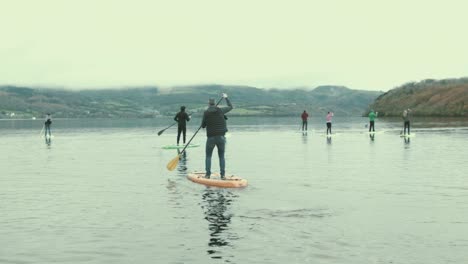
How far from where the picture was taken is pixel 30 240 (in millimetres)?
12492

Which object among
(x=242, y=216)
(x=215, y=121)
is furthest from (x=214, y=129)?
(x=242, y=216)

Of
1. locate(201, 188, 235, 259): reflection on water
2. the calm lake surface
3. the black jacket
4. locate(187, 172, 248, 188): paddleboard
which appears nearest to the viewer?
the calm lake surface

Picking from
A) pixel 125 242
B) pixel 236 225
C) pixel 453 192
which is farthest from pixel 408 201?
pixel 125 242

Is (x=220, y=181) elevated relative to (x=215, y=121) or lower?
lower

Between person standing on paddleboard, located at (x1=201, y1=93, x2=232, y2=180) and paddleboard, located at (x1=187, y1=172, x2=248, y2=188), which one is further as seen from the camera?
person standing on paddleboard, located at (x1=201, y1=93, x2=232, y2=180)

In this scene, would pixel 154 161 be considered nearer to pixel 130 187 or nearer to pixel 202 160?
pixel 202 160

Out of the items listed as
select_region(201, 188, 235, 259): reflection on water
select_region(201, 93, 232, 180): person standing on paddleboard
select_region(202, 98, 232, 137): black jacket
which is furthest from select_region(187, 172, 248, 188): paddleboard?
select_region(202, 98, 232, 137): black jacket

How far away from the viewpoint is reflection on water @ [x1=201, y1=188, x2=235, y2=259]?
38.9ft

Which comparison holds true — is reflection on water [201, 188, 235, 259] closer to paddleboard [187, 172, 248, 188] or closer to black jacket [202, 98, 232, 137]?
paddleboard [187, 172, 248, 188]

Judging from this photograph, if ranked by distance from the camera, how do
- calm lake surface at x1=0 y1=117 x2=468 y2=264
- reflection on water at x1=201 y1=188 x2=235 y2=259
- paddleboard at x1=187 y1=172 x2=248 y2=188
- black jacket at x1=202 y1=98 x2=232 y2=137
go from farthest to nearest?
black jacket at x1=202 y1=98 x2=232 y2=137, paddleboard at x1=187 y1=172 x2=248 y2=188, reflection on water at x1=201 y1=188 x2=235 y2=259, calm lake surface at x1=0 y1=117 x2=468 y2=264

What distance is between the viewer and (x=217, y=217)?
48.4 ft

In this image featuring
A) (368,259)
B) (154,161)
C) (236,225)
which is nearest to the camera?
(368,259)

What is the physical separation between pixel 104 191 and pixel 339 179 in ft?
26.9

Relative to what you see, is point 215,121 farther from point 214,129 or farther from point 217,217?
point 217,217
